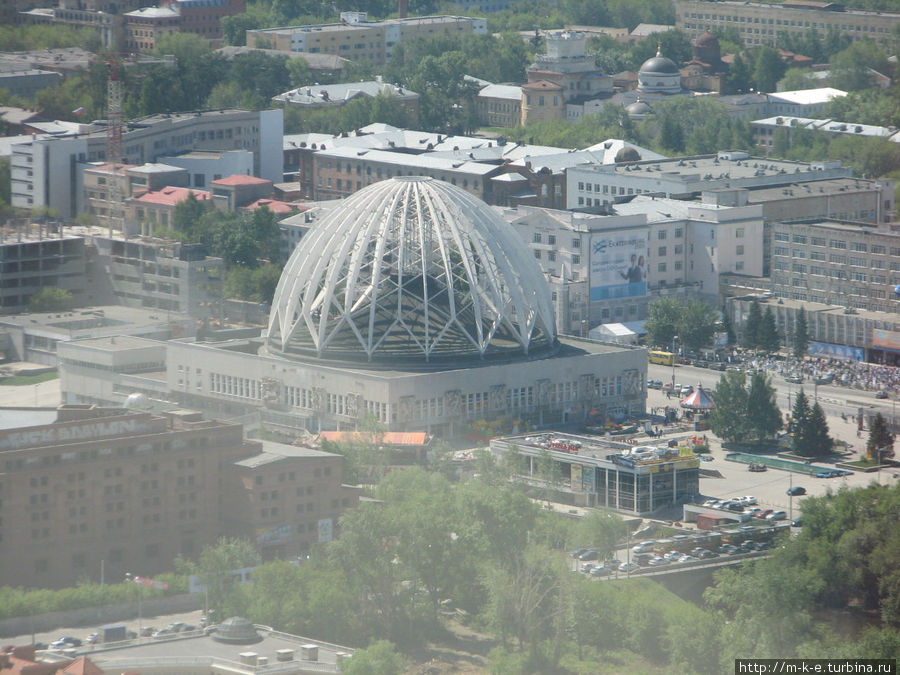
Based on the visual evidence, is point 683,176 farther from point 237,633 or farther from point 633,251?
point 237,633

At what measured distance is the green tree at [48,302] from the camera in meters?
130

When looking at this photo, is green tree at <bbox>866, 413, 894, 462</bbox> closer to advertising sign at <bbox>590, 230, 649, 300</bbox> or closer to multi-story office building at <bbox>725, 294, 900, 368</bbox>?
multi-story office building at <bbox>725, 294, 900, 368</bbox>

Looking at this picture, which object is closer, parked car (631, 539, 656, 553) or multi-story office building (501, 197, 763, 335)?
parked car (631, 539, 656, 553)

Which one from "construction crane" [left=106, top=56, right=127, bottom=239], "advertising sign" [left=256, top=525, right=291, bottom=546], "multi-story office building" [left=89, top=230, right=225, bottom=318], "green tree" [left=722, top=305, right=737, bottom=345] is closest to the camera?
"advertising sign" [left=256, top=525, right=291, bottom=546]

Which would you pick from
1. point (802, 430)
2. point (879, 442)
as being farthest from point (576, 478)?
point (879, 442)

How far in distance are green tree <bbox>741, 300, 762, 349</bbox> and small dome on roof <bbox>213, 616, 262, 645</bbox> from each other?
181 feet

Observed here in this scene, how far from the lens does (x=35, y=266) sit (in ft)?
433

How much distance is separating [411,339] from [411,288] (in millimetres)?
2449

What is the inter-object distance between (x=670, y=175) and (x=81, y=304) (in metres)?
39.9

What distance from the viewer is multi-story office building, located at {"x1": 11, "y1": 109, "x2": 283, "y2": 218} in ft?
506

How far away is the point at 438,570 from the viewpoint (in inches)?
3137

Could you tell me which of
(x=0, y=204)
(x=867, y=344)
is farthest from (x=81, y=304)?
(x=867, y=344)

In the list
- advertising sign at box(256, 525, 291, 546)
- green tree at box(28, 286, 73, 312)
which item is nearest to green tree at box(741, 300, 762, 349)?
green tree at box(28, 286, 73, 312)

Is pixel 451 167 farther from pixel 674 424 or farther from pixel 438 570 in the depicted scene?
pixel 438 570
